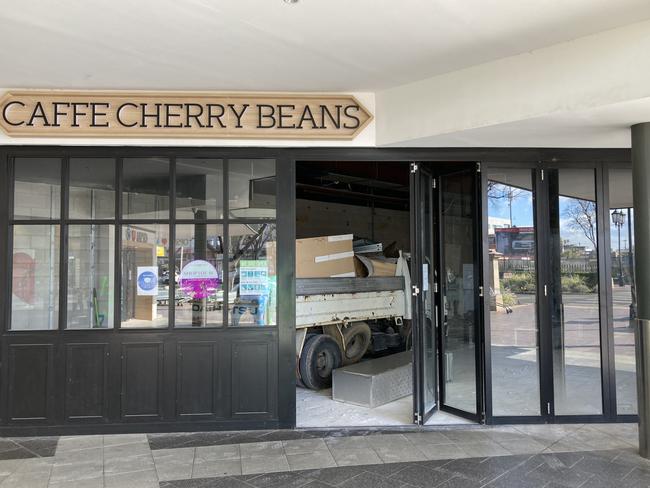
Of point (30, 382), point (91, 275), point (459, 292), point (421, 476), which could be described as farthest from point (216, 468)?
point (459, 292)

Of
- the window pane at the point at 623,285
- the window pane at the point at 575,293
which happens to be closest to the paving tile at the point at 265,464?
the window pane at the point at 575,293

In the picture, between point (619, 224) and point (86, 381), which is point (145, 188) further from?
point (619, 224)

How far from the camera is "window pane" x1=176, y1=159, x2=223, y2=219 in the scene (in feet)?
15.3

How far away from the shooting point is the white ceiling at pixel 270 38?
3076 millimetres

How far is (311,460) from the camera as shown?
3.87 metres

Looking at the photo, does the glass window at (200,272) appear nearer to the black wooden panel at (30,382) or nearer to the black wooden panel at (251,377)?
the black wooden panel at (251,377)

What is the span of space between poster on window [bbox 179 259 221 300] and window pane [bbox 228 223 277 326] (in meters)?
0.16

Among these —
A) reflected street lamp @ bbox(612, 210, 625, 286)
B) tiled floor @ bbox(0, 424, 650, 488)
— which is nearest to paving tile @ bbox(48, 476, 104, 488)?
tiled floor @ bbox(0, 424, 650, 488)

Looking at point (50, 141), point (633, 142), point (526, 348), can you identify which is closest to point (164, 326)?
point (50, 141)

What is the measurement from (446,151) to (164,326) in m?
3.10

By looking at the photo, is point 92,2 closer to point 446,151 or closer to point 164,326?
point 164,326

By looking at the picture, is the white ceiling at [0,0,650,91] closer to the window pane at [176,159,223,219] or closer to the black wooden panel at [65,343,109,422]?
the window pane at [176,159,223,219]

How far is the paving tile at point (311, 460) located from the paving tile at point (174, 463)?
766 mm

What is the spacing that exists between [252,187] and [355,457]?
8.31ft
